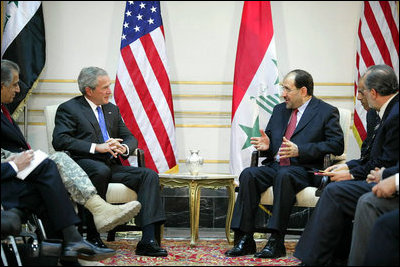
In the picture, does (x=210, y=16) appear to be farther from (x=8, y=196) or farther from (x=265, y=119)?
(x=8, y=196)

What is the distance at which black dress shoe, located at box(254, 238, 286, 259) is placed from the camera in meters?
4.12

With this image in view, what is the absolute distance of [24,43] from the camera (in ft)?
19.1

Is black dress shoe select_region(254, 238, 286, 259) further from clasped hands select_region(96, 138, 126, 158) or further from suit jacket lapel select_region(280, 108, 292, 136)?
clasped hands select_region(96, 138, 126, 158)

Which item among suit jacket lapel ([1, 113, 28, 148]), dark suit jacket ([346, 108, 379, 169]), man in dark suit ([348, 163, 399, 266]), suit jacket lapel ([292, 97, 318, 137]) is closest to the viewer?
man in dark suit ([348, 163, 399, 266])

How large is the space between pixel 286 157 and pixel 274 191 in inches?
15.5

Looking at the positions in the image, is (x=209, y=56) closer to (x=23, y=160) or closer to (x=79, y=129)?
(x=79, y=129)

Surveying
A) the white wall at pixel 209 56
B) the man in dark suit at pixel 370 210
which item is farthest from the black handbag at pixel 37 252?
the white wall at pixel 209 56

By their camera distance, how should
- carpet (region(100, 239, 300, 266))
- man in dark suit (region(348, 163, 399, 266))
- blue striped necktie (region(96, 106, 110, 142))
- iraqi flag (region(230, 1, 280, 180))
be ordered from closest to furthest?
man in dark suit (region(348, 163, 399, 266)) < carpet (region(100, 239, 300, 266)) < blue striped necktie (region(96, 106, 110, 142)) < iraqi flag (region(230, 1, 280, 180))

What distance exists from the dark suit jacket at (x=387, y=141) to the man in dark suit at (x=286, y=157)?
0.68 metres

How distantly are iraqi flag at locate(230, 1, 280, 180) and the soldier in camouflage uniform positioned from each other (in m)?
2.02

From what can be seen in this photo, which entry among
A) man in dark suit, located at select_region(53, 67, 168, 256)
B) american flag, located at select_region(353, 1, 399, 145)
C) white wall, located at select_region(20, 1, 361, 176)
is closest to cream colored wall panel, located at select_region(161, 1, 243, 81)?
white wall, located at select_region(20, 1, 361, 176)

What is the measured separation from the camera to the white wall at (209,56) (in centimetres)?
615

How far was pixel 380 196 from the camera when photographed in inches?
126

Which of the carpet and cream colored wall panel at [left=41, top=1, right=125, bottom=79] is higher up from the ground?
cream colored wall panel at [left=41, top=1, right=125, bottom=79]
